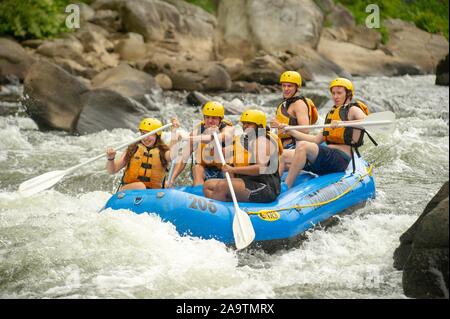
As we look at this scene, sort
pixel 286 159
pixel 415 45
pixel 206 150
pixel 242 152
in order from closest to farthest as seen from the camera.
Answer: pixel 242 152 → pixel 206 150 → pixel 286 159 → pixel 415 45

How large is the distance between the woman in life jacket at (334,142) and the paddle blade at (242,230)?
114 centimetres

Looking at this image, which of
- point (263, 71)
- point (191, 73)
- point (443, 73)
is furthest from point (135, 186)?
point (443, 73)

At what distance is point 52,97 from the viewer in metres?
11.1

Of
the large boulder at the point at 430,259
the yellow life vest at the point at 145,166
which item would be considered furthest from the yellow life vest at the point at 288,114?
the large boulder at the point at 430,259

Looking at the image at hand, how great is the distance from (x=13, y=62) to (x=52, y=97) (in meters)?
4.38

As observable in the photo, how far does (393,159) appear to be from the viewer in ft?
31.6

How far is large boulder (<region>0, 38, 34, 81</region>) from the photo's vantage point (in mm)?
14877

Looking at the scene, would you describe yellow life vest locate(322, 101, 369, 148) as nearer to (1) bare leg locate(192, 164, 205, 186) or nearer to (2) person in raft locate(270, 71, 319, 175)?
(2) person in raft locate(270, 71, 319, 175)

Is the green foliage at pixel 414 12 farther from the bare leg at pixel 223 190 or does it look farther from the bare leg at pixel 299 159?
the bare leg at pixel 223 190

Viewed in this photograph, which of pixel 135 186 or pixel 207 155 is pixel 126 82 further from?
pixel 135 186

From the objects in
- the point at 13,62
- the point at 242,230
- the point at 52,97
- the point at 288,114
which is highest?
the point at 288,114

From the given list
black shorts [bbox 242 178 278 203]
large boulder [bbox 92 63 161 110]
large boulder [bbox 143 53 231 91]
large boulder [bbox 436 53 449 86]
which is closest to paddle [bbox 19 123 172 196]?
black shorts [bbox 242 178 278 203]

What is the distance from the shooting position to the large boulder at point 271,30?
19.7m
